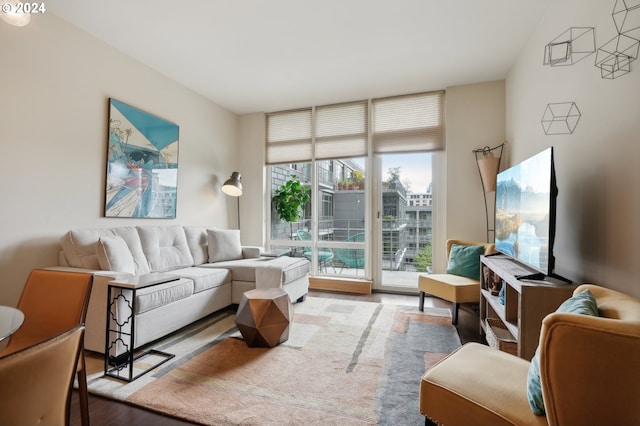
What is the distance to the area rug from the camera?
1.60 metres

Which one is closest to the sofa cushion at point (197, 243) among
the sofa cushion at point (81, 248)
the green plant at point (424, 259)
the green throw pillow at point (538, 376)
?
the sofa cushion at point (81, 248)

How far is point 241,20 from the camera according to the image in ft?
8.64

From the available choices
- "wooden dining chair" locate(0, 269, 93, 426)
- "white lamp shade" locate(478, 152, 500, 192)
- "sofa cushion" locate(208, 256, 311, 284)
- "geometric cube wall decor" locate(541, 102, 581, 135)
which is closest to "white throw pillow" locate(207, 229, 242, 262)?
"sofa cushion" locate(208, 256, 311, 284)

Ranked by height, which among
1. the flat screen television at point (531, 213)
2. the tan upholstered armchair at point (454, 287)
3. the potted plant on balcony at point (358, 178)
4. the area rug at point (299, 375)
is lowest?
the area rug at point (299, 375)

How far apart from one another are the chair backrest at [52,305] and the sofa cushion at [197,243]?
80.8 inches

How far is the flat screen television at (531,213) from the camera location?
171 cm

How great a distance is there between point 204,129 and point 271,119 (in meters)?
1.12

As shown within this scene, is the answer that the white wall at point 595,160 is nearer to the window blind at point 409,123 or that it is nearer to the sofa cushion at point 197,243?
the window blind at point 409,123

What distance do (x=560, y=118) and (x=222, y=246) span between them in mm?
3558

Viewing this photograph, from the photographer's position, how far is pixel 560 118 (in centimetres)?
221

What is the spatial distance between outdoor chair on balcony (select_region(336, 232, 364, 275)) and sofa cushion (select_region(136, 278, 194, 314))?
2.39 metres

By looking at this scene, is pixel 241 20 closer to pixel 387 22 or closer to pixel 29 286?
pixel 387 22

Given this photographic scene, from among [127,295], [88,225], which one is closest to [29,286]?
[127,295]

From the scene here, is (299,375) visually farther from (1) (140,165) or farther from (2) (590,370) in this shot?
(1) (140,165)
